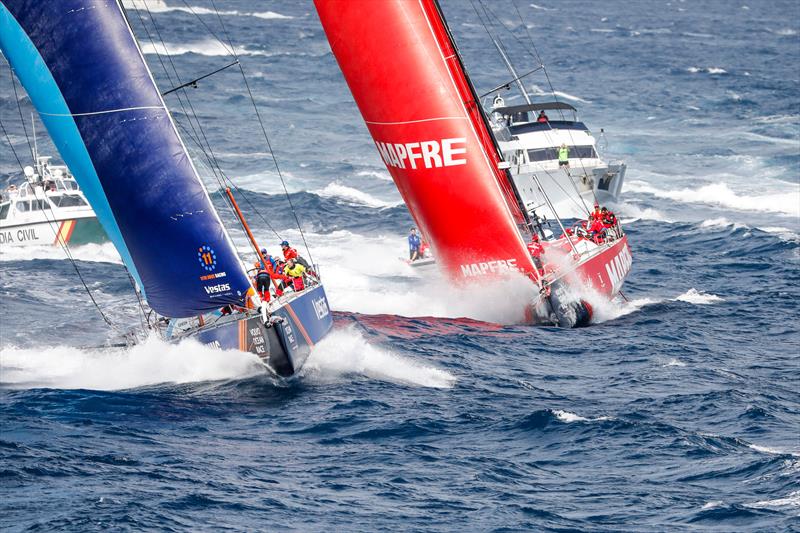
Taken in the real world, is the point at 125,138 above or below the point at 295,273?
above

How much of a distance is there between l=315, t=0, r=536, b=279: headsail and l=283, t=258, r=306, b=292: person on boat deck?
496cm

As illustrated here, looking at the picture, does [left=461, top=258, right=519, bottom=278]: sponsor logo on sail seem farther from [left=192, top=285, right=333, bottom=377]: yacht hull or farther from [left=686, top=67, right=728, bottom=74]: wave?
[left=686, top=67, right=728, bottom=74]: wave

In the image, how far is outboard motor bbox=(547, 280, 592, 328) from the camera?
938 inches

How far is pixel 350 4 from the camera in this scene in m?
24.3

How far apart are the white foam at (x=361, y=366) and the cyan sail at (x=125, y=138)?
1.87 meters

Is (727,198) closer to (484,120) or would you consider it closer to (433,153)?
(484,120)

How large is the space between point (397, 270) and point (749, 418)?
48.4ft

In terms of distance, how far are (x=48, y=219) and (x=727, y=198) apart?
2198 cm

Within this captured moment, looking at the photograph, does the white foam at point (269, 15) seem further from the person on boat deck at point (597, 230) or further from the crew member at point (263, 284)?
the crew member at point (263, 284)

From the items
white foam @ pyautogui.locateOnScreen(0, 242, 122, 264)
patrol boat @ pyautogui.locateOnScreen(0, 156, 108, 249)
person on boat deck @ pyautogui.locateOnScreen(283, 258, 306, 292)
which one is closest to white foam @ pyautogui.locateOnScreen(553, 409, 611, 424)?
person on boat deck @ pyautogui.locateOnScreen(283, 258, 306, 292)

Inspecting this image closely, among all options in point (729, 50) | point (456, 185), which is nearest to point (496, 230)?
point (456, 185)

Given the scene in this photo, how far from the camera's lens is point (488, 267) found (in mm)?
24453

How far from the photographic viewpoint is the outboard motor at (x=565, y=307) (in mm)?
23828

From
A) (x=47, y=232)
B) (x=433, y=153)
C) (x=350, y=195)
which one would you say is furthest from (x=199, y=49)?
(x=433, y=153)
